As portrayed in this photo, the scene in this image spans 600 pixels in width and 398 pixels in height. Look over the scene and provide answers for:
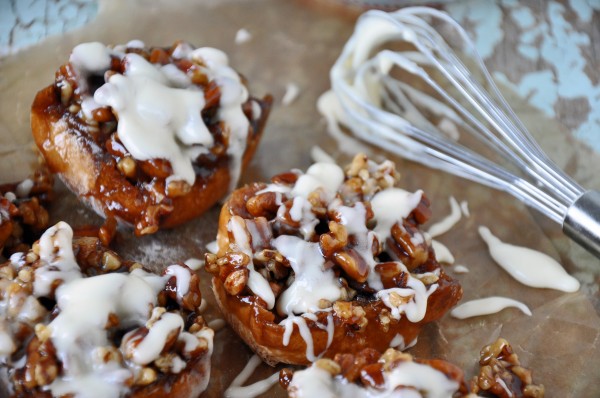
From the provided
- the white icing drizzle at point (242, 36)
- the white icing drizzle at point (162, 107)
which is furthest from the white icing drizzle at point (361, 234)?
the white icing drizzle at point (242, 36)

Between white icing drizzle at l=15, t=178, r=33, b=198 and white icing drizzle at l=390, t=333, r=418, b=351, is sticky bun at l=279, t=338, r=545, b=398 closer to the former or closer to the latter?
white icing drizzle at l=390, t=333, r=418, b=351

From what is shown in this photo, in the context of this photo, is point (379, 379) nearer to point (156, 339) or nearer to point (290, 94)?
point (156, 339)

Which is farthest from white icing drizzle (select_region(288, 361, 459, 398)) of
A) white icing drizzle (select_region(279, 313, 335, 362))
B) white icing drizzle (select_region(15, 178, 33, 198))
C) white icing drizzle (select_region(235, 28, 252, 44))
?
white icing drizzle (select_region(235, 28, 252, 44))

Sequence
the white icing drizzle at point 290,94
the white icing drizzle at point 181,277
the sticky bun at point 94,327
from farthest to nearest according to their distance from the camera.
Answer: the white icing drizzle at point 290,94
the white icing drizzle at point 181,277
the sticky bun at point 94,327

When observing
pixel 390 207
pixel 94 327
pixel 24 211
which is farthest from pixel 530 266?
pixel 24 211

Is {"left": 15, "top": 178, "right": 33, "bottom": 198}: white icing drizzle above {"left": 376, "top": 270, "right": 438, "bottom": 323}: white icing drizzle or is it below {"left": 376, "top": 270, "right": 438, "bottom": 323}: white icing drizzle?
below

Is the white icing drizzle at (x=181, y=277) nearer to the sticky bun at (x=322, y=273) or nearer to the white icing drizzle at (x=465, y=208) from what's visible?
the sticky bun at (x=322, y=273)
